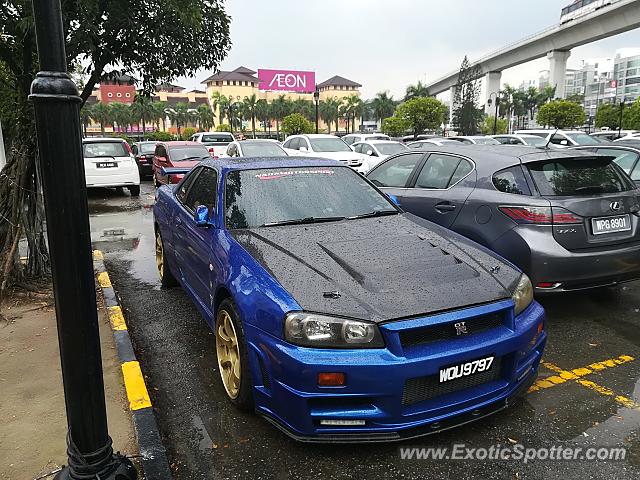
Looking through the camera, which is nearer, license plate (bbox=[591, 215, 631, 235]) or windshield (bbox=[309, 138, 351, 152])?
license plate (bbox=[591, 215, 631, 235])

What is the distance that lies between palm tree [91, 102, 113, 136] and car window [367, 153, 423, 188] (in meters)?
97.5

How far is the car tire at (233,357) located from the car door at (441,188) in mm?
2712

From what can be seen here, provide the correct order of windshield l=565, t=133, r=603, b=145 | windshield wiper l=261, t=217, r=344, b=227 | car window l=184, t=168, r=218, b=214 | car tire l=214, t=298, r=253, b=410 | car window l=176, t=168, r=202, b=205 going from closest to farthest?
1. car tire l=214, t=298, r=253, b=410
2. windshield wiper l=261, t=217, r=344, b=227
3. car window l=184, t=168, r=218, b=214
4. car window l=176, t=168, r=202, b=205
5. windshield l=565, t=133, r=603, b=145

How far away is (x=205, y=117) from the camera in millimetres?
102625

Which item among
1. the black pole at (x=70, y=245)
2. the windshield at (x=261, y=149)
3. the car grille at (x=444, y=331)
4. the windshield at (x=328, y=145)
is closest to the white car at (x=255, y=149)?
the windshield at (x=261, y=149)

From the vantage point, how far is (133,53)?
5.40 metres

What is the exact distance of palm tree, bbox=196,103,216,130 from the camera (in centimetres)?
10162

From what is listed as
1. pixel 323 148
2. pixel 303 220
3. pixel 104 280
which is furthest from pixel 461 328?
pixel 323 148

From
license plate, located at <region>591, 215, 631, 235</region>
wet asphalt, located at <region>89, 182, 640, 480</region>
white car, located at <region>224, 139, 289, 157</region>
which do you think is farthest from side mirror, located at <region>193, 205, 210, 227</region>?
white car, located at <region>224, 139, 289, 157</region>

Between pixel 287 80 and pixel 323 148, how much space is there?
39006 mm

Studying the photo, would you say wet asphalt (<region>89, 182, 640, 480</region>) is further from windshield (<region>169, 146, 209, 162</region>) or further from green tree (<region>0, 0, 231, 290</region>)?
windshield (<region>169, 146, 209, 162</region>)

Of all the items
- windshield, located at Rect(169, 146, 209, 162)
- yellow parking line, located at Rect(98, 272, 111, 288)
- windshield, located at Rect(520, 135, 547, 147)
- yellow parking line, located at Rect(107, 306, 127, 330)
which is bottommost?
yellow parking line, located at Rect(107, 306, 127, 330)

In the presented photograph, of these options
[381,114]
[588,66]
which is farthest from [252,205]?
[588,66]

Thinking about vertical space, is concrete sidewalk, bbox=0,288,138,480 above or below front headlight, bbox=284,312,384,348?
below
